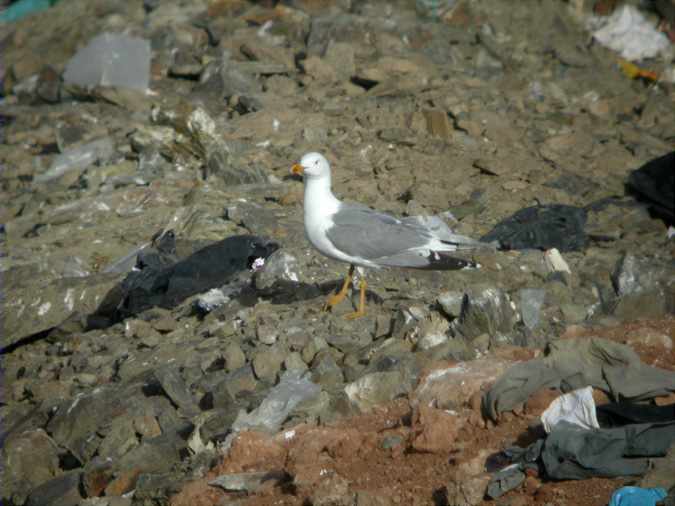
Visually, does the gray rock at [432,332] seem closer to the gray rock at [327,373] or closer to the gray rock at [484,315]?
the gray rock at [484,315]

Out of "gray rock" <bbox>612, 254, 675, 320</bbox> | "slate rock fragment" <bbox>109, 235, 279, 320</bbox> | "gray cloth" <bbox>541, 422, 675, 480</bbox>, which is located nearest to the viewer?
"gray cloth" <bbox>541, 422, 675, 480</bbox>

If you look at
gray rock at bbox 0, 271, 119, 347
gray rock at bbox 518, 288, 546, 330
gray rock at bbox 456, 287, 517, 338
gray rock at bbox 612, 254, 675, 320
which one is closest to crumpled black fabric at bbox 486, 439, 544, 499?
gray rock at bbox 456, 287, 517, 338

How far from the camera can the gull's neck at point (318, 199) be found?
264 inches

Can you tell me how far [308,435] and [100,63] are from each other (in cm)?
816

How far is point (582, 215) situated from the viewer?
8703mm

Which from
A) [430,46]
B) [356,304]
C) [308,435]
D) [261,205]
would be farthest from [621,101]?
[308,435]

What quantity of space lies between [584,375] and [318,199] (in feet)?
7.83

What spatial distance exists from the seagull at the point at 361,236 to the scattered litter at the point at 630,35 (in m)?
6.97

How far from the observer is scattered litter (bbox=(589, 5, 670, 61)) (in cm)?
1268

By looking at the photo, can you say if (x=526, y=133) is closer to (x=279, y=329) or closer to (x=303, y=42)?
(x=303, y=42)

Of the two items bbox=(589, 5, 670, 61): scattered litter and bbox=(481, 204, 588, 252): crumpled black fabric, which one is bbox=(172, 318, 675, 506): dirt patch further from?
bbox=(589, 5, 670, 61): scattered litter

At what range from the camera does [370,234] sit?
260 inches

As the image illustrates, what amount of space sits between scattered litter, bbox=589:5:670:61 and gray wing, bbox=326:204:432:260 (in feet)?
23.1

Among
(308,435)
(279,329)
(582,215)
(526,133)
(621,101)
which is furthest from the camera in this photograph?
(621,101)
